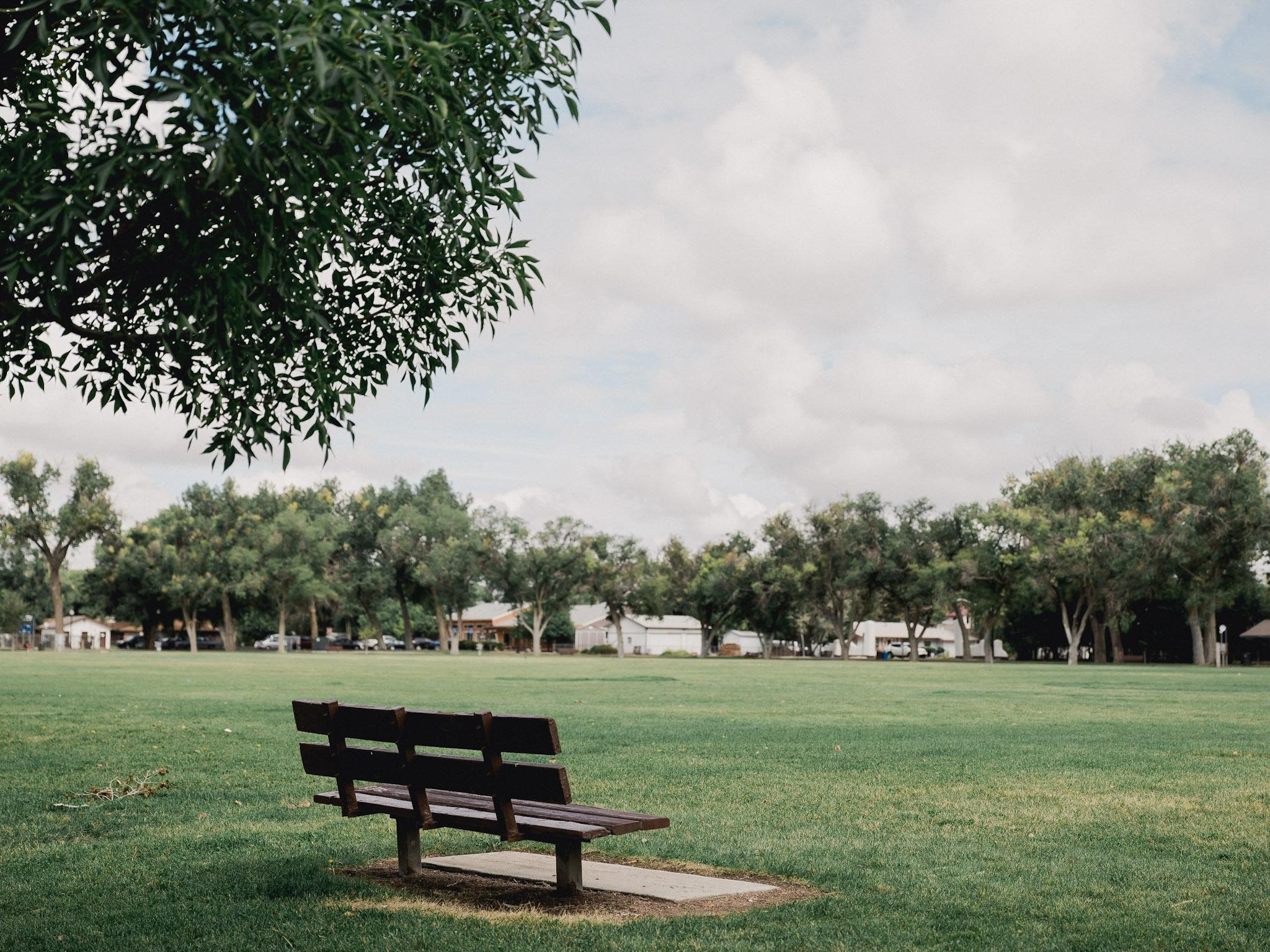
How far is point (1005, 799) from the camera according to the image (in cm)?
1185

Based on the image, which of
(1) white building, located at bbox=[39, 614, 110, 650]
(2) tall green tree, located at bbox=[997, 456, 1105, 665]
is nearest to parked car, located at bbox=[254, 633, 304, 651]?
(1) white building, located at bbox=[39, 614, 110, 650]

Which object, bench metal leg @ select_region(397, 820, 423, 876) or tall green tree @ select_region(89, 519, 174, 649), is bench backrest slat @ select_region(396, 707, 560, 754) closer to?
bench metal leg @ select_region(397, 820, 423, 876)

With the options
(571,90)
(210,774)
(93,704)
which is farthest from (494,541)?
(571,90)

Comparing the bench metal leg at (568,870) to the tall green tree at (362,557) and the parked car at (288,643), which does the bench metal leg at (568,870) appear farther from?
the parked car at (288,643)

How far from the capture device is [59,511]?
334ft

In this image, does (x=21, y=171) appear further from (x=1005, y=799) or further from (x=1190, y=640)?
(x=1190, y=640)

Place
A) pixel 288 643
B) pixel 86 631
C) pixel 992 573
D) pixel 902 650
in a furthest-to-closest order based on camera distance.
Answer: pixel 902 650 → pixel 86 631 → pixel 288 643 → pixel 992 573

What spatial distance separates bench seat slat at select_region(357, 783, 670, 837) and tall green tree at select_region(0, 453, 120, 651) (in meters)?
102

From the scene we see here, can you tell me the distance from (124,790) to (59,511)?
325 feet

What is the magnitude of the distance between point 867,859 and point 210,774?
7893 millimetres

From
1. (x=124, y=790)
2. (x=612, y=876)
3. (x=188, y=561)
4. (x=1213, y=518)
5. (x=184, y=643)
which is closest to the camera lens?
(x=612, y=876)

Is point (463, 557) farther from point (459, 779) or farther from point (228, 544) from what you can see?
point (459, 779)

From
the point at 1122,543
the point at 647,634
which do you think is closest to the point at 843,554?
the point at 1122,543

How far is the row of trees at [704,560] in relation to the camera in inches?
3034
